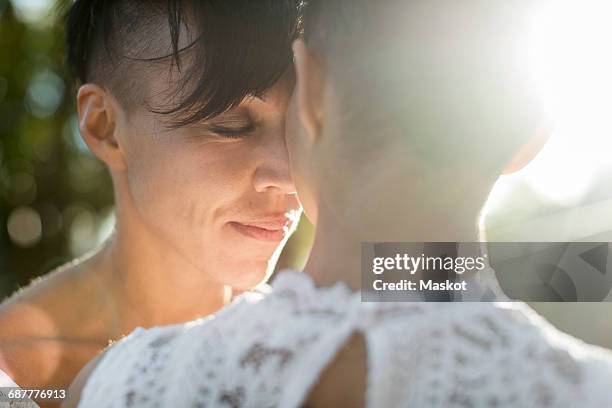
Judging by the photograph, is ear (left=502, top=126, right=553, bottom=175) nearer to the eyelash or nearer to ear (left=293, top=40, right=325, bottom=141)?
ear (left=293, top=40, right=325, bottom=141)

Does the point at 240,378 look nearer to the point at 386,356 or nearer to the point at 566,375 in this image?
the point at 386,356

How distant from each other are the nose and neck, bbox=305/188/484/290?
1.04 feet

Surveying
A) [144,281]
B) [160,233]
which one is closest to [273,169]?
[160,233]

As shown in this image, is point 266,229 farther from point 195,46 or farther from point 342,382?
point 342,382

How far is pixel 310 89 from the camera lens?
1.93 feet

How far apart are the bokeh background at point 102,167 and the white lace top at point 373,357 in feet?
0.43

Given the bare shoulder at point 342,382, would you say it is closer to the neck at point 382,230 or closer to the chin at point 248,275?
the neck at point 382,230

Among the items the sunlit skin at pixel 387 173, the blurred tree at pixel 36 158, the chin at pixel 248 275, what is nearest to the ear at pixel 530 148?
the sunlit skin at pixel 387 173

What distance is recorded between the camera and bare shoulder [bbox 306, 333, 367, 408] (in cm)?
55

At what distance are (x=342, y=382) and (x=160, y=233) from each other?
65 centimetres

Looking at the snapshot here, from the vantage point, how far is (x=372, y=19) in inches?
23.1

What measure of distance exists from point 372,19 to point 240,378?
0.29 m

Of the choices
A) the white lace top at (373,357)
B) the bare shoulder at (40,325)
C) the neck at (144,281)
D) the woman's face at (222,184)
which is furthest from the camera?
the neck at (144,281)

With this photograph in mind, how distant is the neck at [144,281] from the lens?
1199 millimetres
